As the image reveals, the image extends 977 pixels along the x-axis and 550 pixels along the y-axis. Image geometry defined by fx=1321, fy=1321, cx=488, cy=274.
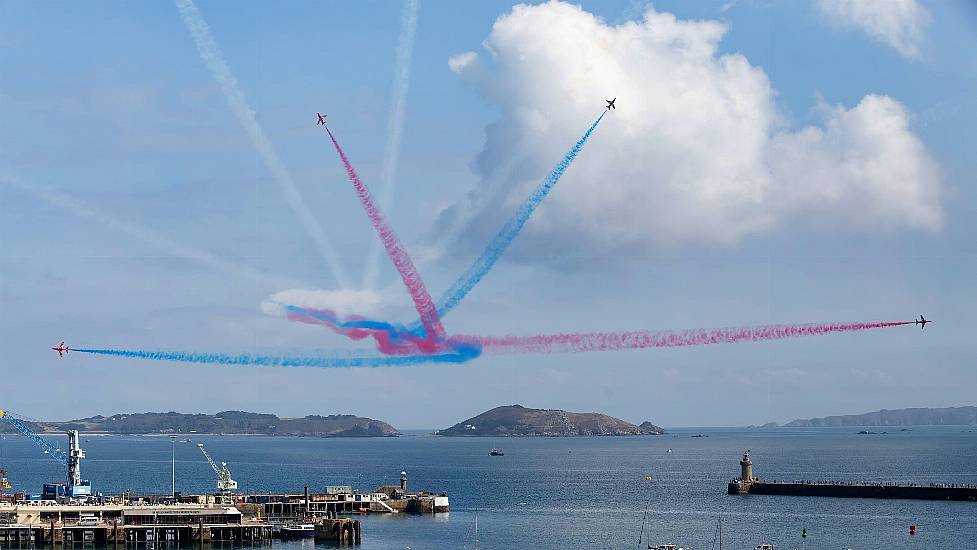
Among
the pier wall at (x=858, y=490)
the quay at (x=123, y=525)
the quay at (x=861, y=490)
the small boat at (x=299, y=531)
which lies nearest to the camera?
the quay at (x=123, y=525)

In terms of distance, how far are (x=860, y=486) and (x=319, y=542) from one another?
85139 millimetres

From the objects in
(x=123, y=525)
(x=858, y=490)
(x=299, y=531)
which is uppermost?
(x=858, y=490)

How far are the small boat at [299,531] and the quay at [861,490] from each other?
78.7m

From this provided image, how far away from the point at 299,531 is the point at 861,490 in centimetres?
8528

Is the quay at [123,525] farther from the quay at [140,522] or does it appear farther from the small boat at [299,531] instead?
the small boat at [299,531]

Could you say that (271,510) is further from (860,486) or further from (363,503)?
(860,486)

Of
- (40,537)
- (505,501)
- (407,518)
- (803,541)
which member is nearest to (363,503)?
(407,518)

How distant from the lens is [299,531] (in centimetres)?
14075

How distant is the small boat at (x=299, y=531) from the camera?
14038 cm

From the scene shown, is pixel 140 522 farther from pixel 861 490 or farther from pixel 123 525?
pixel 861 490

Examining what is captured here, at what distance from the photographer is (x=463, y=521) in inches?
6097

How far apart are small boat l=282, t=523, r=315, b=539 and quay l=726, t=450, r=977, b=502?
7871 cm

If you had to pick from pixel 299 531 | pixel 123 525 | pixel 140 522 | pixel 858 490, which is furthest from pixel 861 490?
pixel 123 525

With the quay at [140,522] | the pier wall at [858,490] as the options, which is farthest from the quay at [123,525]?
the pier wall at [858,490]
